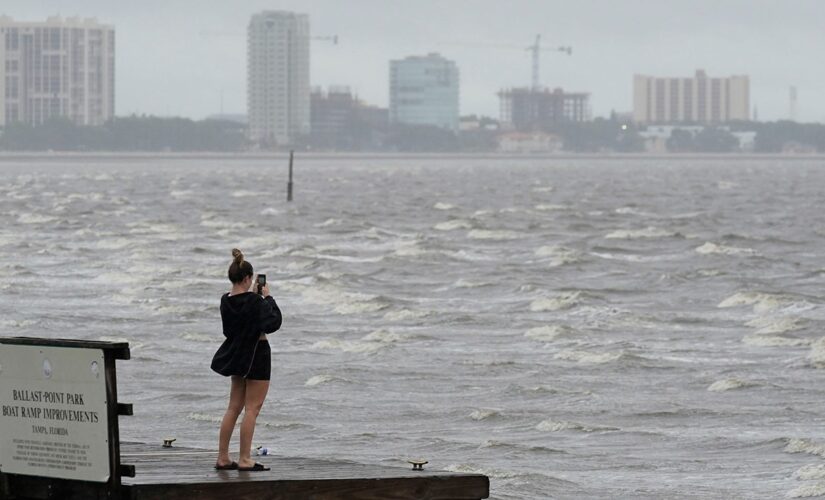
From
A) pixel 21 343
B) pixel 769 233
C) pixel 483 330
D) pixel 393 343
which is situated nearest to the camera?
pixel 21 343

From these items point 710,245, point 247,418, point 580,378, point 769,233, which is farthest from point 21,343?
point 769,233

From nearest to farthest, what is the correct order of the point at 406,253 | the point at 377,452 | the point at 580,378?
the point at 377,452
the point at 580,378
the point at 406,253

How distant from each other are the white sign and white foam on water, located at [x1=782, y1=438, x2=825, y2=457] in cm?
1102

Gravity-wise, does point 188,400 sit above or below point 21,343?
below

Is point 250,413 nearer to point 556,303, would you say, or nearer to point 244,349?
point 244,349

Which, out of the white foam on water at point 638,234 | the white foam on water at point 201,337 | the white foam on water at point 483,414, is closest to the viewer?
the white foam on water at point 483,414

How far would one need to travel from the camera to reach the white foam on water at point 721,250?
193ft

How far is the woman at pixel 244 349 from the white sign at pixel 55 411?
1531 mm

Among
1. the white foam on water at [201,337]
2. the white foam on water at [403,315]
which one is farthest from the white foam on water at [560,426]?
the white foam on water at [403,315]

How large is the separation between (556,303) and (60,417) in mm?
28588

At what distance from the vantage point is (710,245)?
203ft

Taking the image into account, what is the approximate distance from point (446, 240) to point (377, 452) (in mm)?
45372

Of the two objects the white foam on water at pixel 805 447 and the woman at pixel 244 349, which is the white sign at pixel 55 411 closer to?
the woman at pixel 244 349

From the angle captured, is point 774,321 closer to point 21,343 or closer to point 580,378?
point 580,378
